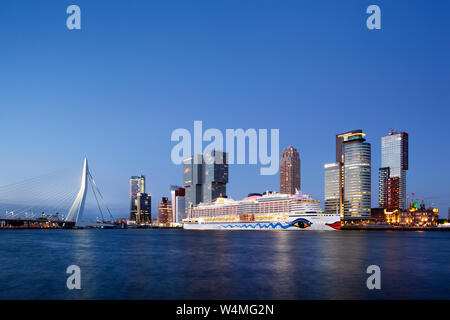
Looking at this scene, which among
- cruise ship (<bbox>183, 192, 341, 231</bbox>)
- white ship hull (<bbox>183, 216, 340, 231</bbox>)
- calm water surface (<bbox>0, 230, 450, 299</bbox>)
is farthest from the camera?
cruise ship (<bbox>183, 192, 341, 231</bbox>)

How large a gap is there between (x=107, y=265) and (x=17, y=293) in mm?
14518

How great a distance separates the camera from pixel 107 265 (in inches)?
1542

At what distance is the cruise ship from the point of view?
127750 mm

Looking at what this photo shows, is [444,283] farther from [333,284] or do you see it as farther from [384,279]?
[333,284]

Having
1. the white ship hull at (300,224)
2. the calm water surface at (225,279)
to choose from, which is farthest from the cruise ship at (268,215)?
the calm water surface at (225,279)

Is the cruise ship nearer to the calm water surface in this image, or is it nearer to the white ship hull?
the white ship hull

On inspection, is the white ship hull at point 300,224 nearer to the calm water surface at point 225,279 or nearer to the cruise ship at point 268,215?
the cruise ship at point 268,215

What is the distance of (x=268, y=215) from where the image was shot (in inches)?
5650

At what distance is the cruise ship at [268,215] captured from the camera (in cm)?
12775

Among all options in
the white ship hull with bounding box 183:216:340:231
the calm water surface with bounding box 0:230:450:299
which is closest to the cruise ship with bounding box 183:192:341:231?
the white ship hull with bounding box 183:216:340:231

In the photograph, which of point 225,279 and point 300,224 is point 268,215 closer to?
point 300,224
